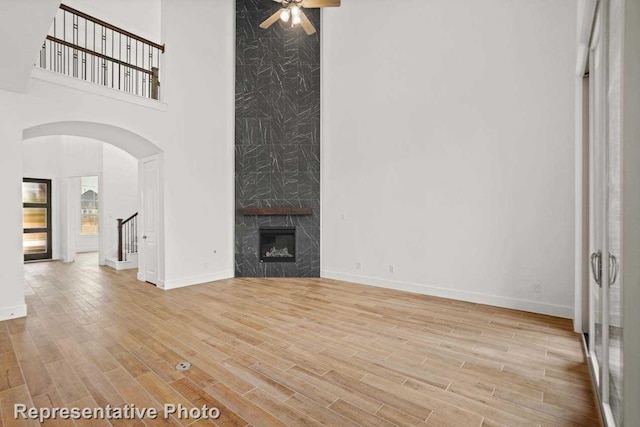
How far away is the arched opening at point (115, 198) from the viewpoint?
5.45 m

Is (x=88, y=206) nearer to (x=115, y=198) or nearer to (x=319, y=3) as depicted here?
(x=115, y=198)

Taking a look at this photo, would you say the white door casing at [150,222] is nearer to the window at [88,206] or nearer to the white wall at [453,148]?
the white wall at [453,148]

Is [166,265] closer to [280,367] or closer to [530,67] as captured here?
[280,367]

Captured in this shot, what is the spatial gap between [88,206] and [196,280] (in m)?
7.41

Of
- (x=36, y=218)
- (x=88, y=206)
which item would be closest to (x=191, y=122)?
(x=36, y=218)

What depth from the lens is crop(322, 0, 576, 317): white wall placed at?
A: 408 centimetres

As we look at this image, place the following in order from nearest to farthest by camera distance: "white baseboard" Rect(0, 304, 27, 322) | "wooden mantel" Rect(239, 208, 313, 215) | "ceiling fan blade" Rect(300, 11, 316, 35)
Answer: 1. "white baseboard" Rect(0, 304, 27, 322)
2. "ceiling fan blade" Rect(300, 11, 316, 35)
3. "wooden mantel" Rect(239, 208, 313, 215)

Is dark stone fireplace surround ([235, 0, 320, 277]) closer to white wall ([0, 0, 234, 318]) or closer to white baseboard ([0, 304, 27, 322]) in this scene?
white wall ([0, 0, 234, 318])

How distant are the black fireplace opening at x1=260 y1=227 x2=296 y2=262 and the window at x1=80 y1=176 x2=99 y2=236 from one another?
740 centimetres

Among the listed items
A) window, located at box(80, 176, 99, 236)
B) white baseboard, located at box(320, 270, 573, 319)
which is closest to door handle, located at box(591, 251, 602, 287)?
white baseboard, located at box(320, 270, 573, 319)

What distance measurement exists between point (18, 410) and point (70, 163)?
349 inches

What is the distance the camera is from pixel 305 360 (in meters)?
2.88

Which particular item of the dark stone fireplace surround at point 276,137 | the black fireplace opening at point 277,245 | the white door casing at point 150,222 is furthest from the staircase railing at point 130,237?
the black fireplace opening at point 277,245

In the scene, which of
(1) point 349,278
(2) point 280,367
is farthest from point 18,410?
→ (1) point 349,278
